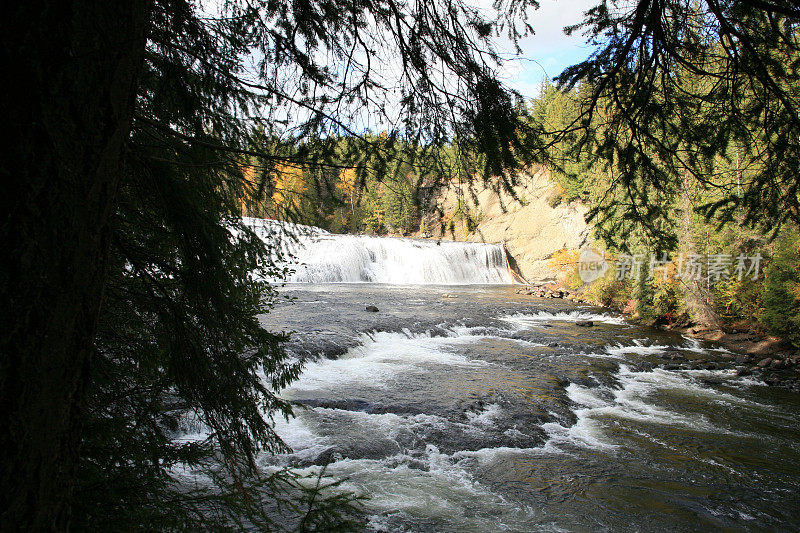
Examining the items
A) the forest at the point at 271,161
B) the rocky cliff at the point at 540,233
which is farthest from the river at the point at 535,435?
the rocky cliff at the point at 540,233

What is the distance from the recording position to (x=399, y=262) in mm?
26859

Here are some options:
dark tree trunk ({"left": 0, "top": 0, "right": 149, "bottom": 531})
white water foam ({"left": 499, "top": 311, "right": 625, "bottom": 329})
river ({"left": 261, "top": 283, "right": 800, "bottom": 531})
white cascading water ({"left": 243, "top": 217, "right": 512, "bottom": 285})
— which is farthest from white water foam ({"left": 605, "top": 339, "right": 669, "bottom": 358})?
white cascading water ({"left": 243, "top": 217, "right": 512, "bottom": 285})

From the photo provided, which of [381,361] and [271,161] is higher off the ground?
[271,161]

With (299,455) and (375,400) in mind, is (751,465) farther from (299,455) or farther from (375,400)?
(299,455)

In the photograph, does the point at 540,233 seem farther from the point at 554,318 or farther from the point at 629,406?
the point at 629,406

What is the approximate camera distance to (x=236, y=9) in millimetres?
3020

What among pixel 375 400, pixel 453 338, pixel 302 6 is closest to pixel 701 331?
pixel 453 338

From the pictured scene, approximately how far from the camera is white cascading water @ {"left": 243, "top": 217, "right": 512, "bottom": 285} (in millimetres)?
23828

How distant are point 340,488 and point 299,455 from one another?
0.68 metres

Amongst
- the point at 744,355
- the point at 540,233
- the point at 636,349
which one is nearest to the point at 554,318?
the point at 636,349

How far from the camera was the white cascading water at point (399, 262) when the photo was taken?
78.2 ft

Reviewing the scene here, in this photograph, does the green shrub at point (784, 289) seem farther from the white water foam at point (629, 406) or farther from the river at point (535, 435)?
the white water foam at point (629, 406)

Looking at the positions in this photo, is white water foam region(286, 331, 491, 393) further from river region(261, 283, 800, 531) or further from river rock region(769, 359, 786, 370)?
river rock region(769, 359, 786, 370)

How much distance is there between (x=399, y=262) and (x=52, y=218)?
1022 inches
